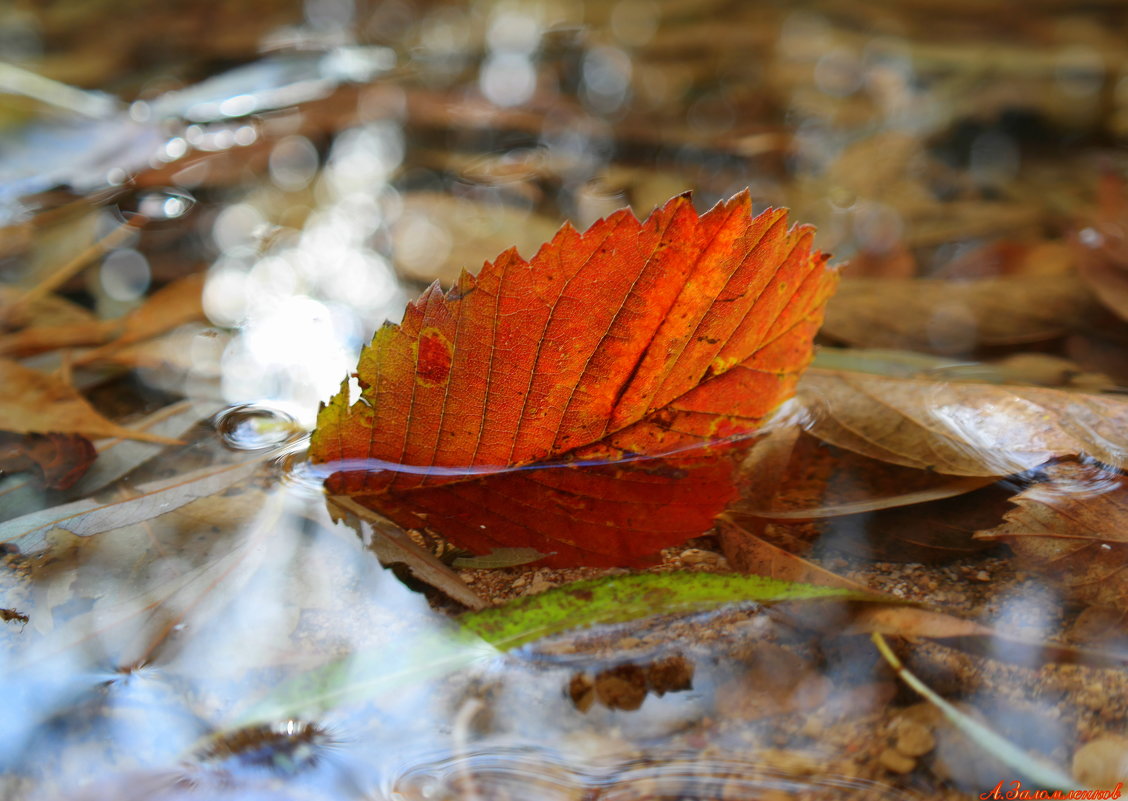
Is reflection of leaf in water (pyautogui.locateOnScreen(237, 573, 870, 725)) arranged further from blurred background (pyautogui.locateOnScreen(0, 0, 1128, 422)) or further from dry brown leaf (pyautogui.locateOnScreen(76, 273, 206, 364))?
dry brown leaf (pyautogui.locateOnScreen(76, 273, 206, 364))

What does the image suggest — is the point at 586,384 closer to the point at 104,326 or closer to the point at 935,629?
the point at 935,629

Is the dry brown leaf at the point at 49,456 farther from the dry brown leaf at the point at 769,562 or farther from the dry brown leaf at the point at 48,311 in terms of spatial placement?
the dry brown leaf at the point at 769,562

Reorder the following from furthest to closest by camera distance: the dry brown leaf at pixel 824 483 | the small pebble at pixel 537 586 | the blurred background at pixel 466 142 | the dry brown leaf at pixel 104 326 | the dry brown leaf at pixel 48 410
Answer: the blurred background at pixel 466 142 → the dry brown leaf at pixel 104 326 → the dry brown leaf at pixel 48 410 → the dry brown leaf at pixel 824 483 → the small pebble at pixel 537 586

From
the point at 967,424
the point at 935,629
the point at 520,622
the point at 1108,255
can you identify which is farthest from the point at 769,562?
the point at 1108,255

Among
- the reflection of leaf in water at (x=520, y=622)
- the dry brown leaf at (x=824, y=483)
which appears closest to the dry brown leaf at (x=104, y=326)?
the reflection of leaf in water at (x=520, y=622)

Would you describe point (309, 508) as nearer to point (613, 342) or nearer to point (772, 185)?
point (613, 342)

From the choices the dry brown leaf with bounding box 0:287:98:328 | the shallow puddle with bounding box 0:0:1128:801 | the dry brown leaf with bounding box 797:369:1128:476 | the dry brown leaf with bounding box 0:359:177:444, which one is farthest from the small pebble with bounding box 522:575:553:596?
the dry brown leaf with bounding box 0:287:98:328
